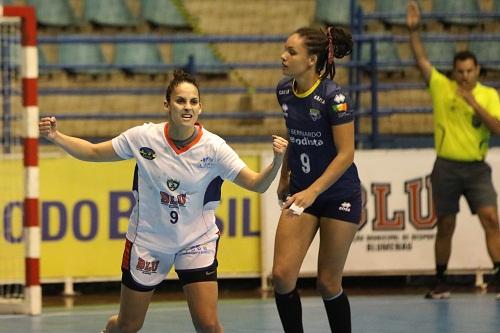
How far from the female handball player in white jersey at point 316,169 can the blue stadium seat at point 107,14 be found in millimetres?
7900

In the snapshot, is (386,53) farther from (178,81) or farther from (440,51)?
(178,81)

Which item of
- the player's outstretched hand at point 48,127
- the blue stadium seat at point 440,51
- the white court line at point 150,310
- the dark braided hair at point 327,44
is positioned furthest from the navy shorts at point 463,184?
the player's outstretched hand at point 48,127

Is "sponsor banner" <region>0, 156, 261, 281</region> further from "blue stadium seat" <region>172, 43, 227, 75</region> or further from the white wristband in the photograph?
the white wristband

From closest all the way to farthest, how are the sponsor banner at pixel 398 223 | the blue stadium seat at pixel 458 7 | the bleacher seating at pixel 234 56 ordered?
the sponsor banner at pixel 398 223
the bleacher seating at pixel 234 56
the blue stadium seat at pixel 458 7

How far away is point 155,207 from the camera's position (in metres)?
7.42

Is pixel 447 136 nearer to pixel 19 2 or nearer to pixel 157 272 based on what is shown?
pixel 157 272

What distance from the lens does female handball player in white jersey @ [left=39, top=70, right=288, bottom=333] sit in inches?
289

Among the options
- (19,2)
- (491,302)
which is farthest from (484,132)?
(19,2)

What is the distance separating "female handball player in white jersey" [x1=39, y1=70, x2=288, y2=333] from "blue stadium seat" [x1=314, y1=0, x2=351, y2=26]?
28.5ft

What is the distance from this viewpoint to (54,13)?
51.4 feet

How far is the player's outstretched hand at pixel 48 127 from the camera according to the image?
24.6ft

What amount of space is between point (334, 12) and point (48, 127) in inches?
354

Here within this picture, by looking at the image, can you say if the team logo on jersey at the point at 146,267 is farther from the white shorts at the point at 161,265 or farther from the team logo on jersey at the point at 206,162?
the team logo on jersey at the point at 206,162

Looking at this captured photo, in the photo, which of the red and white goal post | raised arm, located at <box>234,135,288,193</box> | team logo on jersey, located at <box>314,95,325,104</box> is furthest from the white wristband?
the red and white goal post
